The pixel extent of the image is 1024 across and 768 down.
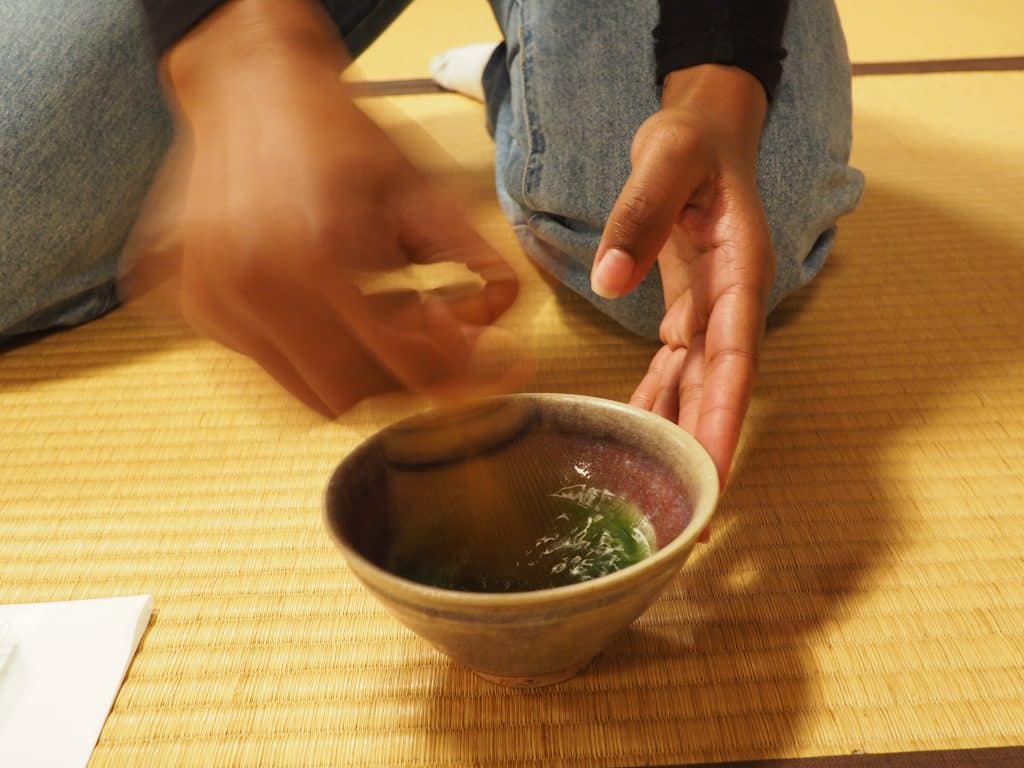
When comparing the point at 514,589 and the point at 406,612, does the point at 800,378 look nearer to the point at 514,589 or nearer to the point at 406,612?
the point at 514,589

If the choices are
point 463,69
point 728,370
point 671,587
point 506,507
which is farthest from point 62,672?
point 463,69

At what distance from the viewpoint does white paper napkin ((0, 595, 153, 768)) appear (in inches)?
28.5

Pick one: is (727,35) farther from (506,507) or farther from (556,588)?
(556,588)

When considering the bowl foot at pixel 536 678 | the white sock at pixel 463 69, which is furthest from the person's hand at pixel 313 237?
the white sock at pixel 463 69

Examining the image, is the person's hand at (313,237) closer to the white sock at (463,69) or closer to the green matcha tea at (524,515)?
the green matcha tea at (524,515)

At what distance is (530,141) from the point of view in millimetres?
1319

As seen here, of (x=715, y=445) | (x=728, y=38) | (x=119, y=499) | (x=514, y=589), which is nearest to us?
(x=514, y=589)

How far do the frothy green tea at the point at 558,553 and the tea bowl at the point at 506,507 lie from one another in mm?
11

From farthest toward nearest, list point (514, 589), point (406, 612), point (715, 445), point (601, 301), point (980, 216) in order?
point (980, 216) < point (601, 301) < point (715, 445) < point (514, 589) < point (406, 612)

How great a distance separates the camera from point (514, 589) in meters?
0.72

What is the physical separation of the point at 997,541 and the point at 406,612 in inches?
24.7

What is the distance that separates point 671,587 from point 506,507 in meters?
0.19

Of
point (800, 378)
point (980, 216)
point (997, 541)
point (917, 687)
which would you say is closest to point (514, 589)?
point (917, 687)

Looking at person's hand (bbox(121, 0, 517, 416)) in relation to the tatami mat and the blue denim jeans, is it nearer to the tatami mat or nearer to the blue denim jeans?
the tatami mat
